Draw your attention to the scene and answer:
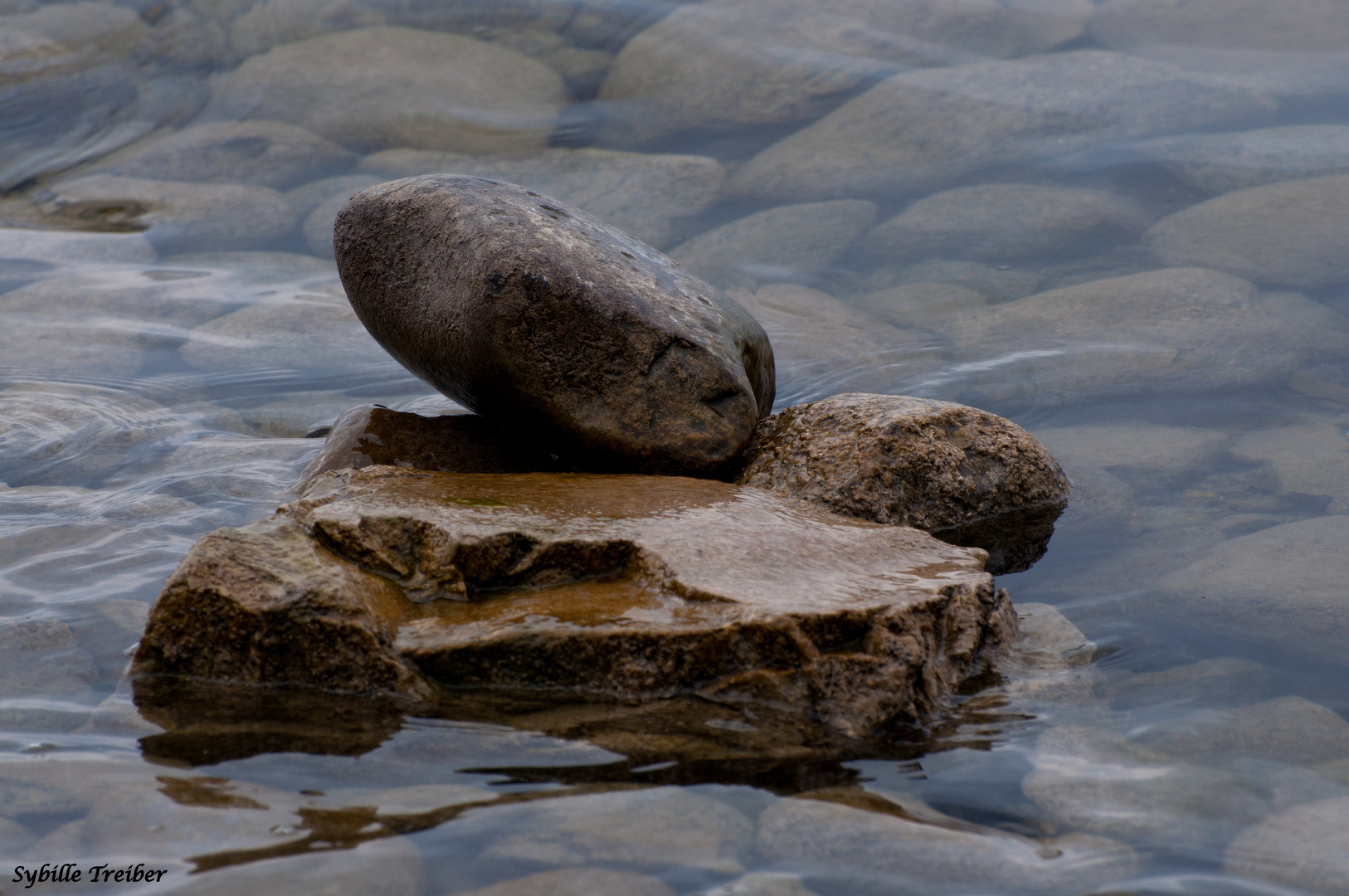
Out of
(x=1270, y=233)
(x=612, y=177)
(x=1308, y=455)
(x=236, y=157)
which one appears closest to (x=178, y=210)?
(x=236, y=157)

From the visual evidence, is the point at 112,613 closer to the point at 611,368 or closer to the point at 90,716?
the point at 90,716

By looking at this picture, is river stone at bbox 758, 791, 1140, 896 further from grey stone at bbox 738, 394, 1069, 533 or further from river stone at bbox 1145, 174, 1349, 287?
river stone at bbox 1145, 174, 1349, 287

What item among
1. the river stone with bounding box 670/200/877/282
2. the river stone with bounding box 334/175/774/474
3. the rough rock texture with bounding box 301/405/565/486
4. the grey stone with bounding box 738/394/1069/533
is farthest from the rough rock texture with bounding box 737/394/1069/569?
the river stone with bounding box 670/200/877/282

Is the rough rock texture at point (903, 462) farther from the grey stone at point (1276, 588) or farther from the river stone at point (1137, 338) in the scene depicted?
the river stone at point (1137, 338)

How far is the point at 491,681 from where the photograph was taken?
2822 mm

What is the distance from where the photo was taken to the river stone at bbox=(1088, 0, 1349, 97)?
335 inches

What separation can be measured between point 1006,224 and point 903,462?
3.83 m

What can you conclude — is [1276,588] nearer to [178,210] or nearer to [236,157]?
[178,210]

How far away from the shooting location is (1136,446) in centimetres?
465

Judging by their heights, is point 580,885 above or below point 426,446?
below

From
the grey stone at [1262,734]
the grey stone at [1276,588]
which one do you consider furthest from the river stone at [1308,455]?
the grey stone at [1262,734]

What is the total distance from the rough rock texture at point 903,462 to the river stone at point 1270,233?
300 centimetres

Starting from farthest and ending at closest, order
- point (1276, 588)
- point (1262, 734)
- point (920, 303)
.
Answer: point (920, 303) < point (1276, 588) < point (1262, 734)

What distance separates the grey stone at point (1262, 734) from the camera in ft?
9.01
